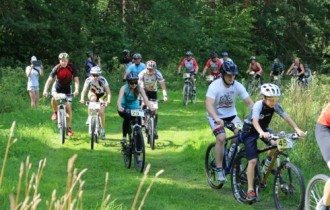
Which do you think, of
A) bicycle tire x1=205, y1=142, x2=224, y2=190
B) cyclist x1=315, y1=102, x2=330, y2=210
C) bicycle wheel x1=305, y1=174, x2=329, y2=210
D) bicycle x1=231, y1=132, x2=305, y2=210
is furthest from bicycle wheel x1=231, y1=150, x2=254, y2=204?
cyclist x1=315, y1=102, x2=330, y2=210

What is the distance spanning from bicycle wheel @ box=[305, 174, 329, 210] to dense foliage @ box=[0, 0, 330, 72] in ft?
73.5

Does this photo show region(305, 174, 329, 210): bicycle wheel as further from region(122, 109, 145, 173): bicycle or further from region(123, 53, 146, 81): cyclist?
region(123, 53, 146, 81): cyclist

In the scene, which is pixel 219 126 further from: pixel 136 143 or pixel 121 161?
pixel 121 161

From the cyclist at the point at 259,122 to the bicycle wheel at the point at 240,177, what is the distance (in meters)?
0.38

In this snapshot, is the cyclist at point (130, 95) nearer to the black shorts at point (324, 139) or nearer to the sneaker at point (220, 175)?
the sneaker at point (220, 175)

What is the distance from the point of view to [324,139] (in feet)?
18.8

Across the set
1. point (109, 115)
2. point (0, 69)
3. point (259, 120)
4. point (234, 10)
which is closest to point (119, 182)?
point (259, 120)

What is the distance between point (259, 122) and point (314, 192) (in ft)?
4.42

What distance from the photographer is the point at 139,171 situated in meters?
Answer: 9.93

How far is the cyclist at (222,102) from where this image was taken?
324 inches

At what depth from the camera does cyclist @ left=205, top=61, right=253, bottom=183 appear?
8.23m

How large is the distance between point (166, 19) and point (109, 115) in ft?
51.4

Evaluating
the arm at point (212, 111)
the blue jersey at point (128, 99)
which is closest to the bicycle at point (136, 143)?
the blue jersey at point (128, 99)

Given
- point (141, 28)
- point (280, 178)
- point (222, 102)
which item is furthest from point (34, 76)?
point (141, 28)
